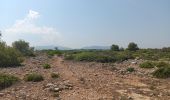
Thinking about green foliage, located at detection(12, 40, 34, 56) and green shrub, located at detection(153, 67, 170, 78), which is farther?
green foliage, located at detection(12, 40, 34, 56)

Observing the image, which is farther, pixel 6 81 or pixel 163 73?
pixel 163 73

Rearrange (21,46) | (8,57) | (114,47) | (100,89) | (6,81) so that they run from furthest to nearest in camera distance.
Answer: (114,47) → (21,46) → (8,57) → (6,81) → (100,89)

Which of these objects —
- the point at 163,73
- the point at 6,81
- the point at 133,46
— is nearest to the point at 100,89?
the point at 6,81

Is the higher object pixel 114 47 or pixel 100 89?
pixel 114 47

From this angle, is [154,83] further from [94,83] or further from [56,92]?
[56,92]

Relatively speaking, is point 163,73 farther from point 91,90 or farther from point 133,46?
point 133,46

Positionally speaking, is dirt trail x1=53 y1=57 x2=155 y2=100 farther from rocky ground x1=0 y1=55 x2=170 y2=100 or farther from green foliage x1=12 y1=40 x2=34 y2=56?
green foliage x1=12 y1=40 x2=34 y2=56

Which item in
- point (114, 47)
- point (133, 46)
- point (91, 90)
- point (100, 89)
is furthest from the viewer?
point (114, 47)

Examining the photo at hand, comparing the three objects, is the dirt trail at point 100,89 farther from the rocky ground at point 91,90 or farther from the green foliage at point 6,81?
the green foliage at point 6,81

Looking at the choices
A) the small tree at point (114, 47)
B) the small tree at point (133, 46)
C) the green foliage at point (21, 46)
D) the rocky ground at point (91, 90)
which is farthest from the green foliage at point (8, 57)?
the small tree at point (114, 47)

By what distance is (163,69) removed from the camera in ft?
90.8

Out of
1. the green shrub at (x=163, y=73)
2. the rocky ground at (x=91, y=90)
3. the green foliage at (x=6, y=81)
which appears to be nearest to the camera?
the rocky ground at (x=91, y=90)

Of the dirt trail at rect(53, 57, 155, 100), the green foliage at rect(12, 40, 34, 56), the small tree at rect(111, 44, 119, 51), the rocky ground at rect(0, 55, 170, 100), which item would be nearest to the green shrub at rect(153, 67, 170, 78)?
the rocky ground at rect(0, 55, 170, 100)

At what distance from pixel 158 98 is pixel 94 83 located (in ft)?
18.4
